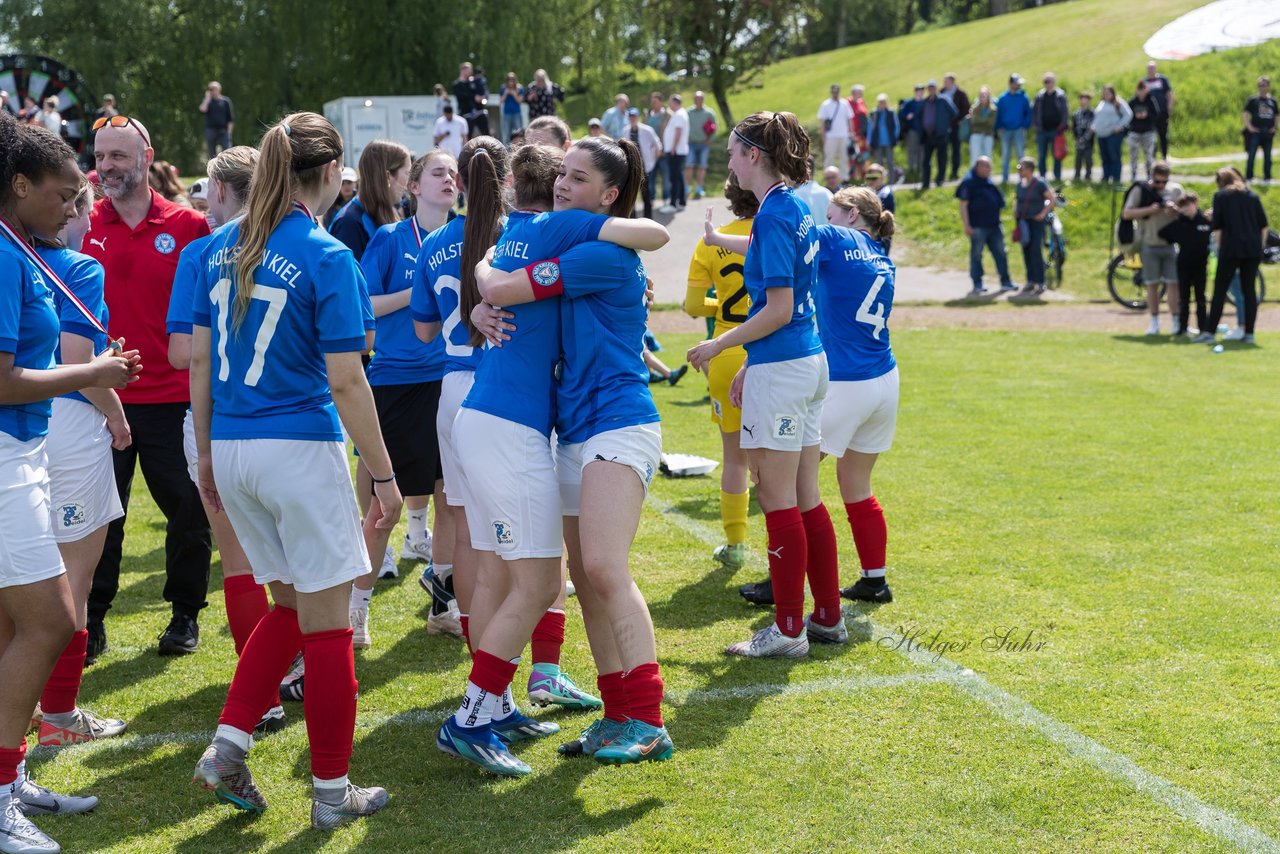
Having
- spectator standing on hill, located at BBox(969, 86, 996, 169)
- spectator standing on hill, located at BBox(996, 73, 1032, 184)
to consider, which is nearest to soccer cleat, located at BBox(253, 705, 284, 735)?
spectator standing on hill, located at BBox(996, 73, 1032, 184)

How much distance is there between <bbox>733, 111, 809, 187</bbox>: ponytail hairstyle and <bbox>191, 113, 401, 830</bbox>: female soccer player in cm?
184

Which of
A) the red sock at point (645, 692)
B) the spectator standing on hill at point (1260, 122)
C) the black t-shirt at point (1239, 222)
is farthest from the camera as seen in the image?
the spectator standing on hill at point (1260, 122)

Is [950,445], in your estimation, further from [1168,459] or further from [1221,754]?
[1221,754]

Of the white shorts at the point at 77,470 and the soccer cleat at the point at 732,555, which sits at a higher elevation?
the white shorts at the point at 77,470

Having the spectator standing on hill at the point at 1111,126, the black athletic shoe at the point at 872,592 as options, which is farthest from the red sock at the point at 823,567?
the spectator standing on hill at the point at 1111,126

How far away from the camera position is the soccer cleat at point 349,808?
12.5 ft

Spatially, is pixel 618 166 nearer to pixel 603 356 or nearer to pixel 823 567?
pixel 603 356

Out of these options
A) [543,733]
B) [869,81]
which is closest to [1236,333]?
[543,733]

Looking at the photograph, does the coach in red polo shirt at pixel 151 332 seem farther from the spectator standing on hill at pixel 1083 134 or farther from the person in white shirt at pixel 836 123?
the spectator standing on hill at pixel 1083 134

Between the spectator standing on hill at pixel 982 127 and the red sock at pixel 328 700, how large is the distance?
2327 centimetres

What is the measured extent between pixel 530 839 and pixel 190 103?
35963mm

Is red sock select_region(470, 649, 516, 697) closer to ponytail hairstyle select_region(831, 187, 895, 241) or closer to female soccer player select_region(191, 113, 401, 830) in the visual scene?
female soccer player select_region(191, 113, 401, 830)

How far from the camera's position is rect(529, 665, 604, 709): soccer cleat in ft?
15.8

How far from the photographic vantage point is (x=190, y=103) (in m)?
35.5
